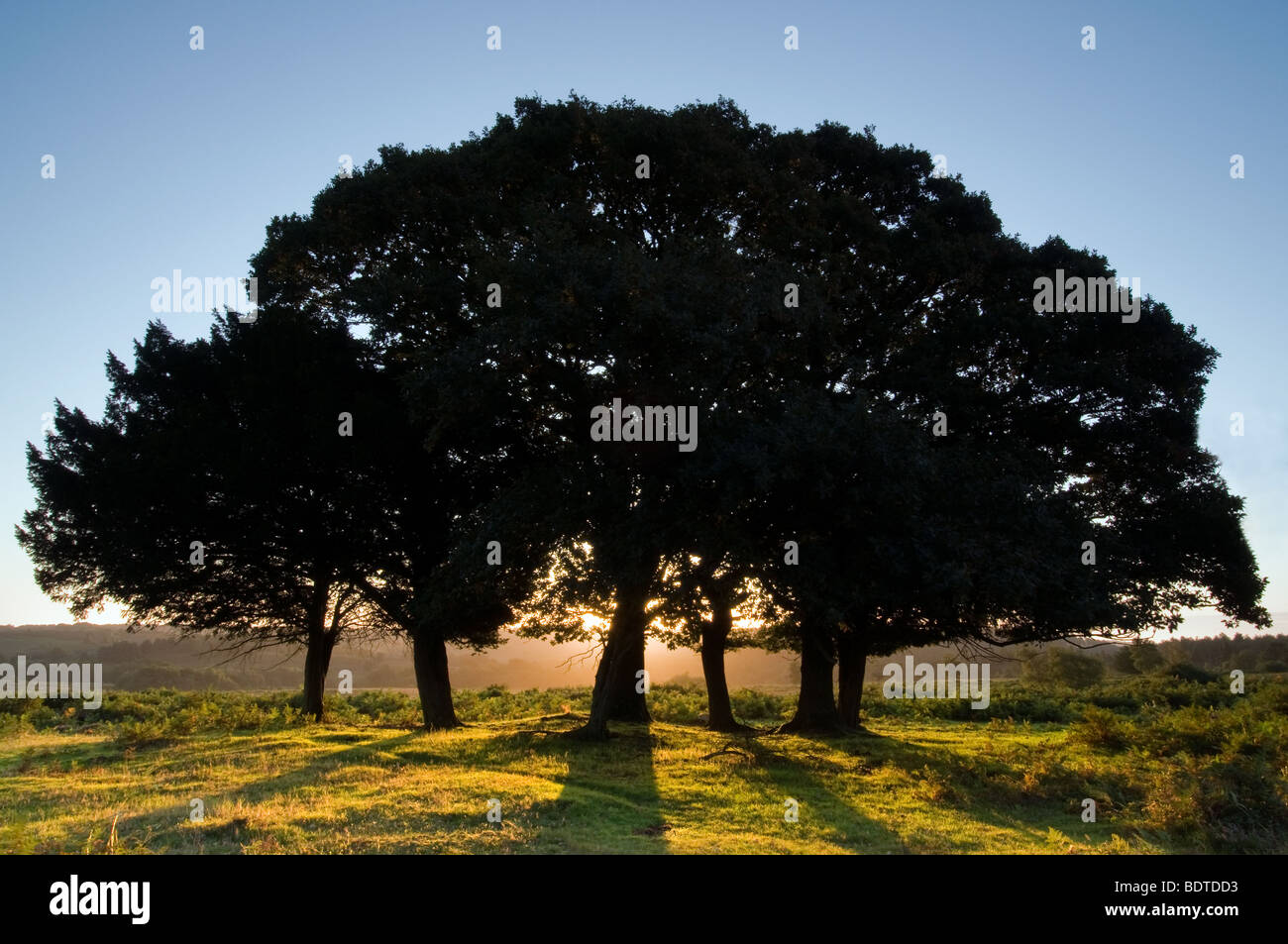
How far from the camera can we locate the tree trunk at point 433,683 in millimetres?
28859

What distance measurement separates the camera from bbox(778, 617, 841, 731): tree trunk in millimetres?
28594

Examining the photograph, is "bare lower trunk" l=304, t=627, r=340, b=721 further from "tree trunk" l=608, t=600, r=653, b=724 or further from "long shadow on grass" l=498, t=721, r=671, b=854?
"long shadow on grass" l=498, t=721, r=671, b=854

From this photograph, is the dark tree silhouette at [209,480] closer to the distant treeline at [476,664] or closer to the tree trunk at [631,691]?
the tree trunk at [631,691]

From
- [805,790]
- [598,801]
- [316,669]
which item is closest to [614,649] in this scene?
[805,790]

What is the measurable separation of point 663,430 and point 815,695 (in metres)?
14.9

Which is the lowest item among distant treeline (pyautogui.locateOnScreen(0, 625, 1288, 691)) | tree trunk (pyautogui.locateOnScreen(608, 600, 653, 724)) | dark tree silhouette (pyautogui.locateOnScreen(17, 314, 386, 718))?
distant treeline (pyautogui.locateOnScreen(0, 625, 1288, 691))

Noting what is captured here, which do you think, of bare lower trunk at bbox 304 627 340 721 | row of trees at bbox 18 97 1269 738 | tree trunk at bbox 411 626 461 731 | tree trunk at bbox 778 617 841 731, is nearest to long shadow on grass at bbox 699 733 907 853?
tree trunk at bbox 778 617 841 731

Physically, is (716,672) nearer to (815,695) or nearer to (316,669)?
(815,695)

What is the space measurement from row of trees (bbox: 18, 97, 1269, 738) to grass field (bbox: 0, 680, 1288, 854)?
10.9ft

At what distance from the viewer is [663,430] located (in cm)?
1839

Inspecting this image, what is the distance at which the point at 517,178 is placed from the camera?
2261 centimetres

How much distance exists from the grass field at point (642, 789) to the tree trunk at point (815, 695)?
4.56 ft

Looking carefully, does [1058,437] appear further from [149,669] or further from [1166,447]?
[149,669]

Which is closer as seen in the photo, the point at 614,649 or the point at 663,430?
the point at 663,430
